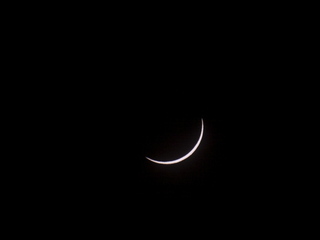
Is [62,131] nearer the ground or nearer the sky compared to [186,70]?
nearer the ground

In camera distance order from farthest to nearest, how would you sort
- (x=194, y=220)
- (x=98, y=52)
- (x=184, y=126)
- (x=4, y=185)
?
(x=194, y=220), (x=4, y=185), (x=184, y=126), (x=98, y=52)

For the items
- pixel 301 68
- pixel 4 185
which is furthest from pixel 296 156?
pixel 4 185

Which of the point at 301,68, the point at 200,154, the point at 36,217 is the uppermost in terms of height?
the point at 301,68

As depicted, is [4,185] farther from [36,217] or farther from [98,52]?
[98,52]

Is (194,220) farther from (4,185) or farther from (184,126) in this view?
(4,185)

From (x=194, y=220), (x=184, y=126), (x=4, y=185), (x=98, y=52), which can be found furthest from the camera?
(x=194, y=220)

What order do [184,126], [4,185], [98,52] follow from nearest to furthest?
[98,52], [184,126], [4,185]

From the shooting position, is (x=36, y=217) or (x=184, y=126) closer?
(x=184, y=126)

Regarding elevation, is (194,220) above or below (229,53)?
below

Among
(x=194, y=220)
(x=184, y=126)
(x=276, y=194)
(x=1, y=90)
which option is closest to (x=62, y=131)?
(x=1, y=90)
